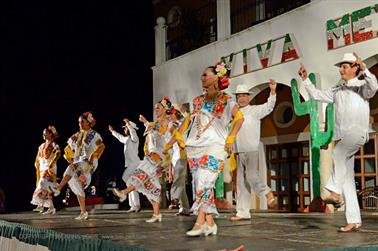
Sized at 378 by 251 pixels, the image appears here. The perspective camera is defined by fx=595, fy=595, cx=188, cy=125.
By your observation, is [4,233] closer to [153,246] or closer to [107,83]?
[153,246]

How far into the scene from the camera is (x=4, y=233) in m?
7.45

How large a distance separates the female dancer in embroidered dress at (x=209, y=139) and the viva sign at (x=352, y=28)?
4.93 meters

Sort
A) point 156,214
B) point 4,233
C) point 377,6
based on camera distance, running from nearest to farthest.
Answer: point 4,233 < point 156,214 < point 377,6

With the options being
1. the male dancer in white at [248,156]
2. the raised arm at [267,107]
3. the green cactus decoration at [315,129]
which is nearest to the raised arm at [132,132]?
the green cactus decoration at [315,129]

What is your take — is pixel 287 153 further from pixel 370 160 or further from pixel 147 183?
pixel 147 183

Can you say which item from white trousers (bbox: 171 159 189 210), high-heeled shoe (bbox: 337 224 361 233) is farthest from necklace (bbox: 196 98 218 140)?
white trousers (bbox: 171 159 189 210)

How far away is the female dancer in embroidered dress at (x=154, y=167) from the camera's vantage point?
316 inches

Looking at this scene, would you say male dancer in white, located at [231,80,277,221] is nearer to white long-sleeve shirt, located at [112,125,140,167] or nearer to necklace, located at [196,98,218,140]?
necklace, located at [196,98,218,140]

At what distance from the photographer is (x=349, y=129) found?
5.94 metres

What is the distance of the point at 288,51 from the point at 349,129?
19.8 feet

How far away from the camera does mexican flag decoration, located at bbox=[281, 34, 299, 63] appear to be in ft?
38.1

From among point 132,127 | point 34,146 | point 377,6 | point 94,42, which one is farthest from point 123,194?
point 94,42

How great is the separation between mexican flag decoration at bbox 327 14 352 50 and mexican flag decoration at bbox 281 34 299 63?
0.96 meters

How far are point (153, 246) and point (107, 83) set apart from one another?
14.7 meters
